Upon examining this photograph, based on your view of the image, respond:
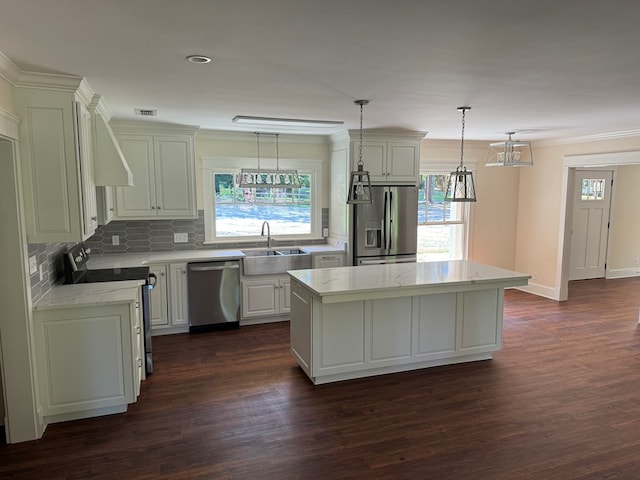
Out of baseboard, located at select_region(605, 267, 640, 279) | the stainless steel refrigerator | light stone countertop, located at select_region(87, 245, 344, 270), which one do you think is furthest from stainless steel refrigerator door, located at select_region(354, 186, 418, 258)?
baseboard, located at select_region(605, 267, 640, 279)

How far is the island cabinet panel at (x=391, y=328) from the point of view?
3.79 metres

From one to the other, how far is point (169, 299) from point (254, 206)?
172 centimetres

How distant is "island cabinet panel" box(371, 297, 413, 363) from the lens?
379cm

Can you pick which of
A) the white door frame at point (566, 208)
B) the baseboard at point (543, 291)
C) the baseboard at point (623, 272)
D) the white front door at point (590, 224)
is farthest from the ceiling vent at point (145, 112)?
the baseboard at point (623, 272)

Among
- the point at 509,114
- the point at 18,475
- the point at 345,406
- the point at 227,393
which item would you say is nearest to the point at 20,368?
the point at 18,475

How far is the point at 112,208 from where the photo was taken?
4770mm

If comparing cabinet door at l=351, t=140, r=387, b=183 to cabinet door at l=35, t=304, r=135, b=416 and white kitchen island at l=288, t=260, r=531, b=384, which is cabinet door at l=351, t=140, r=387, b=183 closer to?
white kitchen island at l=288, t=260, r=531, b=384

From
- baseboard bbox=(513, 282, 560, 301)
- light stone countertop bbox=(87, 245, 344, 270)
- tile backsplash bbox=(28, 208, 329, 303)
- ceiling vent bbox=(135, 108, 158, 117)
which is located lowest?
baseboard bbox=(513, 282, 560, 301)

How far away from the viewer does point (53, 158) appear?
114 inches

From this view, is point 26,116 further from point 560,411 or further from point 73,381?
point 560,411

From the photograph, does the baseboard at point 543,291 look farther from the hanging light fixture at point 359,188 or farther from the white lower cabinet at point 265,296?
the hanging light fixture at point 359,188

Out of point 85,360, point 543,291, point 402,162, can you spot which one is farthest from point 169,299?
point 543,291

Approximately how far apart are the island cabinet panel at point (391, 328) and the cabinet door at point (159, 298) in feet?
8.29

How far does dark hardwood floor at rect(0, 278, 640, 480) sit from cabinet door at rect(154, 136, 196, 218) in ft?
5.32
